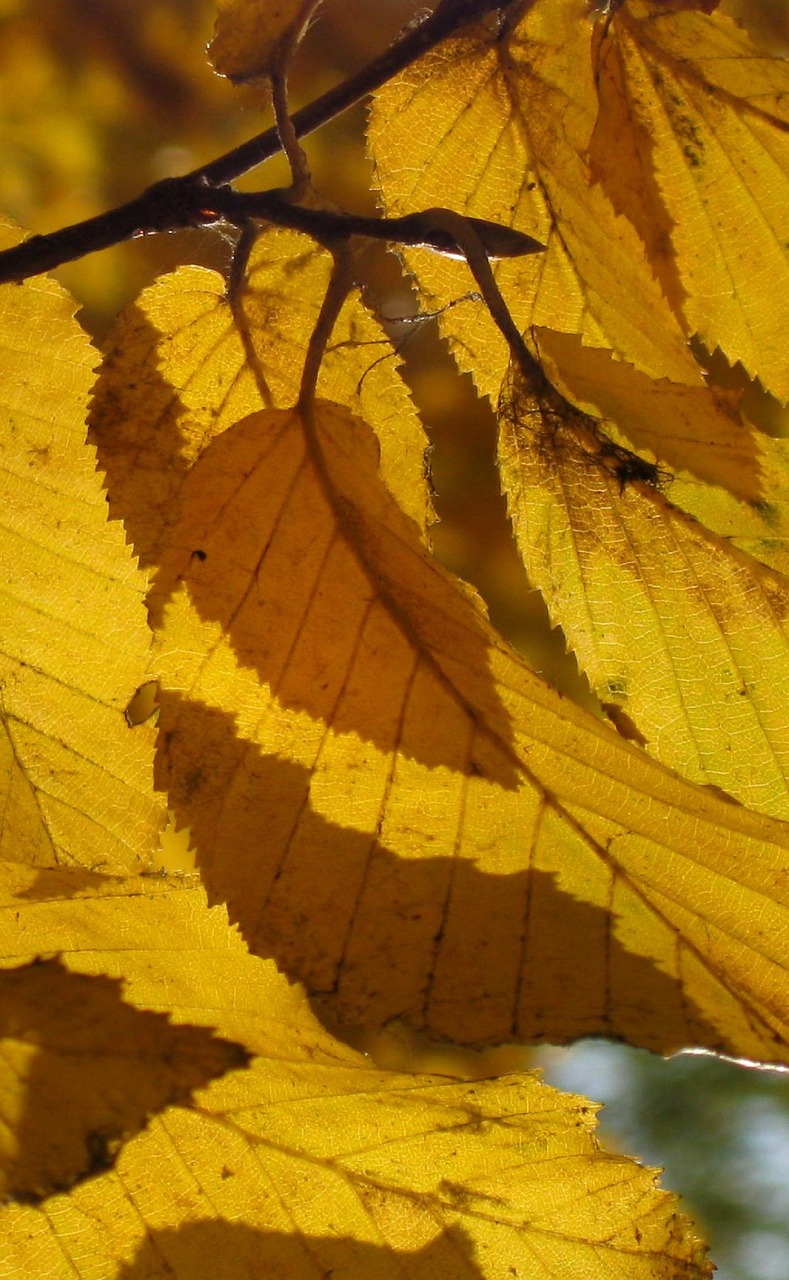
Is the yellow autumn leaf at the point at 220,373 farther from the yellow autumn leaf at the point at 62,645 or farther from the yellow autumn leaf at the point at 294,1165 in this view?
the yellow autumn leaf at the point at 294,1165

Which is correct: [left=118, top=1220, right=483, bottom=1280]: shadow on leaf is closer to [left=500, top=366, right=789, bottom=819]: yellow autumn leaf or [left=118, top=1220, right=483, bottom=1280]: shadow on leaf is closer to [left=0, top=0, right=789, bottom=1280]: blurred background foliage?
[left=500, top=366, right=789, bottom=819]: yellow autumn leaf

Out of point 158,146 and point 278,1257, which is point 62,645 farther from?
point 158,146

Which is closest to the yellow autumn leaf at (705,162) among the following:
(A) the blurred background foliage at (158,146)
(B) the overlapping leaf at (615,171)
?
(B) the overlapping leaf at (615,171)

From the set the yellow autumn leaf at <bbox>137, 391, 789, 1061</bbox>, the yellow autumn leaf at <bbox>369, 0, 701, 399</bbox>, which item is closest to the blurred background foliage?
the yellow autumn leaf at <bbox>369, 0, 701, 399</bbox>

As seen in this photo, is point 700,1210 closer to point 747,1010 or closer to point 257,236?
point 747,1010

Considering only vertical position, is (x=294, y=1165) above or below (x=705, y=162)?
below

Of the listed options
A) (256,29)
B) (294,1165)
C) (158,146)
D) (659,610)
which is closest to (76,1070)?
(294,1165)

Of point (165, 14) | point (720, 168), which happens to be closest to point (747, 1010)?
point (720, 168)

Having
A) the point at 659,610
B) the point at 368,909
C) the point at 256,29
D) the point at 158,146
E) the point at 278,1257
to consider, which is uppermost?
the point at 158,146
